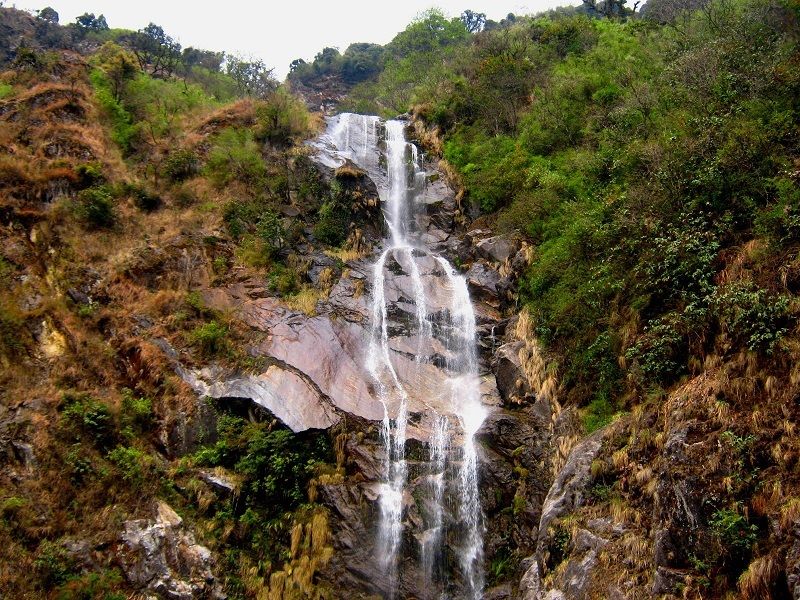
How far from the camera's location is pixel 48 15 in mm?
50625

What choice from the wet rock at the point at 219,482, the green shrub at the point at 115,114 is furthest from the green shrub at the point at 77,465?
the green shrub at the point at 115,114

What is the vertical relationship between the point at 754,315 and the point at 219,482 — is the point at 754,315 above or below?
above

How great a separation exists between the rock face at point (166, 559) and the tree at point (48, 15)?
170 feet

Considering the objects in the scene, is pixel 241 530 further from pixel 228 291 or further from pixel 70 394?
pixel 228 291

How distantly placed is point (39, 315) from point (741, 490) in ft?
56.0

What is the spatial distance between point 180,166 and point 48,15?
4354 centimetres

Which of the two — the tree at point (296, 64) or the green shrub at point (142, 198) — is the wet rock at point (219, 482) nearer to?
the green shrub at point (142, 198)

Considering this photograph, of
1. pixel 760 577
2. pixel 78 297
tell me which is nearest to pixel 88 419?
pixel 78 297

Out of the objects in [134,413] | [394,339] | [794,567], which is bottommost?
[794,567]

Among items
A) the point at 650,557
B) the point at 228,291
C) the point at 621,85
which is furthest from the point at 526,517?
the point at 621,85

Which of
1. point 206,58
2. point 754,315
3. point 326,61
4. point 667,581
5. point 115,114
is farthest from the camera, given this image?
point 326,61

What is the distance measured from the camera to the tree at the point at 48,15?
47.4 metres

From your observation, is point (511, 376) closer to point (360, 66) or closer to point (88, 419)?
point (88, 419)

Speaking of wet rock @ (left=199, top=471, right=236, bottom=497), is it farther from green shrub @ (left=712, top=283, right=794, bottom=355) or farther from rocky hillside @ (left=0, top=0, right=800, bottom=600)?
green shrub @ (left=712, top=283, right=794, bottom=355)
